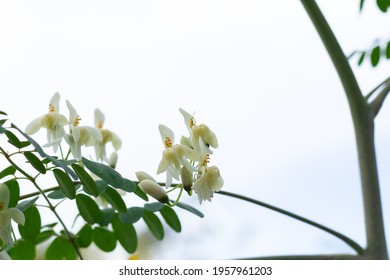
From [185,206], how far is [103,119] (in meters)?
0.20

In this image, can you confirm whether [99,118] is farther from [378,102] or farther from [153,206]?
[378,102]

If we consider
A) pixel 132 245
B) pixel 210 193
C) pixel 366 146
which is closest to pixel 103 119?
pixel 132 245

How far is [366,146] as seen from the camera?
41.2 inches

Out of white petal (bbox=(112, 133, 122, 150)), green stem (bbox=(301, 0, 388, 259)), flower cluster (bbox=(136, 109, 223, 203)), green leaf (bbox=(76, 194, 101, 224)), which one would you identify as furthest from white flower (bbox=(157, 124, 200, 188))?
green stem (bbox=(301, 0, 388, 259))

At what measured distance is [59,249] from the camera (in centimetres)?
102

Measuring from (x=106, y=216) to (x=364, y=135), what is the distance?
0.41 meters

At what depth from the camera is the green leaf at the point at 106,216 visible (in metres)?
0.91

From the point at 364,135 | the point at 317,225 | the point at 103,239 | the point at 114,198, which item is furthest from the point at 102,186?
the point at 364,135

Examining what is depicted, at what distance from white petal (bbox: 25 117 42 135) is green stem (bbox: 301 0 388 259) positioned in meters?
0.43

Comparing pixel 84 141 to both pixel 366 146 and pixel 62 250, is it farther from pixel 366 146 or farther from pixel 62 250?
pixel 366 146

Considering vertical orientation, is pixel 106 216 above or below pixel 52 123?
below

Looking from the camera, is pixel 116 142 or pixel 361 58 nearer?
pixel 116 142

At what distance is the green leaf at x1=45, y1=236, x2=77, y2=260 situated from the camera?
1020 millimetres

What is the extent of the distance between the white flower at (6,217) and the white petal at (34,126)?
0.51 ft
